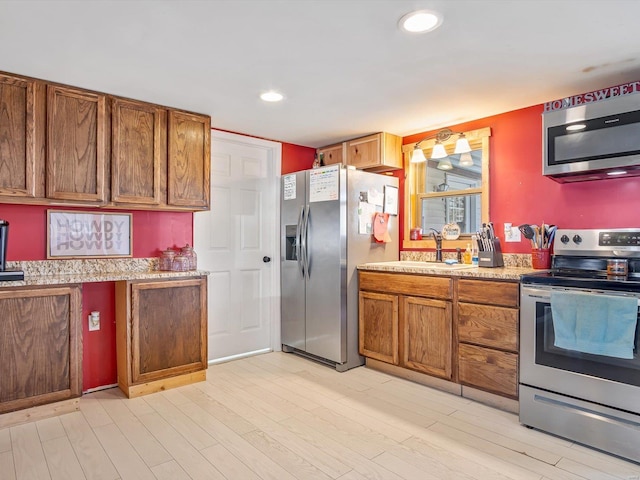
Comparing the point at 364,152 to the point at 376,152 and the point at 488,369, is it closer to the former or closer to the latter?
the point at 376,152

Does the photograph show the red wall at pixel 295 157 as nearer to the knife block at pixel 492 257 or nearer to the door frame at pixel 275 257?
the door frame at pixel 275 257

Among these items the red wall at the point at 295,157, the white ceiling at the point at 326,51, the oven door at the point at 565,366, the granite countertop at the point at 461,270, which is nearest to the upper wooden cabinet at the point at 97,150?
the white ceiling at the point at 326,51

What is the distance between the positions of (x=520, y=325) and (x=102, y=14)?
9.20 feet

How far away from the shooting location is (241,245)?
396 cm

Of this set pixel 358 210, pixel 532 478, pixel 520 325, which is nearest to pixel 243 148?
pixel 358 210

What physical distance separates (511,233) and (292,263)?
1955mm

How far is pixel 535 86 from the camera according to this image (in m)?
2.72

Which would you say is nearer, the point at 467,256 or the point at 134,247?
the point at 134,247

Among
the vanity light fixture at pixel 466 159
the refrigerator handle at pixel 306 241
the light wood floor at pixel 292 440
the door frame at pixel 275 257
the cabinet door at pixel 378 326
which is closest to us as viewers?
the light wood floor at pixel 292 440

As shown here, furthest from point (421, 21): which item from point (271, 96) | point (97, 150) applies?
point (97, 150)

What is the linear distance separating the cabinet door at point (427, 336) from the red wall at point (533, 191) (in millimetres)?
840

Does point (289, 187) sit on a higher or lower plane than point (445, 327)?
higher

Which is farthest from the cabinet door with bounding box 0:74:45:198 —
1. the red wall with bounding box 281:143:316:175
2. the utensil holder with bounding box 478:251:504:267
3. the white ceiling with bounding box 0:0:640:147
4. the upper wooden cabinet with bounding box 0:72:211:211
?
the utensil holder with bounding box 478:251:504:267

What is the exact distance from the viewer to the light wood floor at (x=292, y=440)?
200 cm
